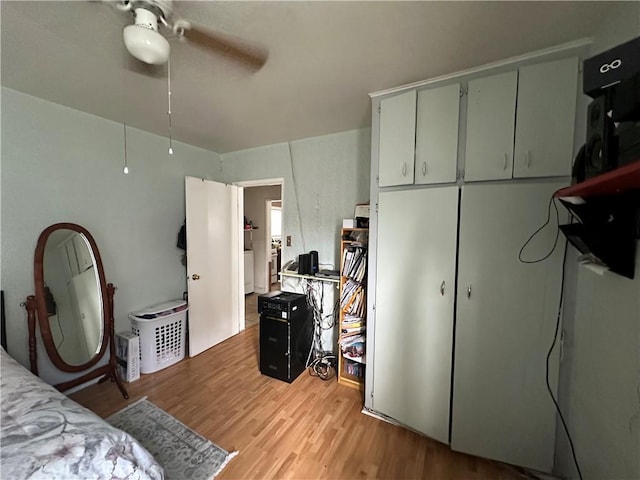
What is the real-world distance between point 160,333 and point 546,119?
3.50 meters

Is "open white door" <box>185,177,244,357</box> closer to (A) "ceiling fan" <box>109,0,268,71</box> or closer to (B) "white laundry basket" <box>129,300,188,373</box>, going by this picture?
(B) "white laundry basket" <box>129,300,188,373</box>

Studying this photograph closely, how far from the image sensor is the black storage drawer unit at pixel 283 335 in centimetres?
236

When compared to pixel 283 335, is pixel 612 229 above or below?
above

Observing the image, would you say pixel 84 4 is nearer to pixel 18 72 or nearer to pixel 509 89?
pixel 18 72

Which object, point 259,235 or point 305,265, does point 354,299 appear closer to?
point 305,265

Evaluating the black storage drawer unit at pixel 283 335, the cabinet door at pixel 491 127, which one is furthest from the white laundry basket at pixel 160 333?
the cabinet door at pixel 491 127

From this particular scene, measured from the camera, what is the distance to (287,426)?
1852 millimetres

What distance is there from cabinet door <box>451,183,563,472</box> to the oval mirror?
9.79ft

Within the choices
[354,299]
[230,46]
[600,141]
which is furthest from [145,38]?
[354,299]

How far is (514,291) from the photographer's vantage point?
145 centimetres

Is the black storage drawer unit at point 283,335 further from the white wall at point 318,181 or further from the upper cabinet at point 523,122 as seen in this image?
the upper cabinet at point 523,122

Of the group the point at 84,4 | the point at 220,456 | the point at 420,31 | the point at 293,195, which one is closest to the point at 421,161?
the point at 420,31

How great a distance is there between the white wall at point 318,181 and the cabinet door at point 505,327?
49.1 inches

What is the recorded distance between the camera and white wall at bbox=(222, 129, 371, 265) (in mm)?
2600
